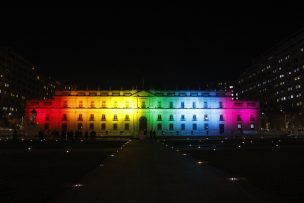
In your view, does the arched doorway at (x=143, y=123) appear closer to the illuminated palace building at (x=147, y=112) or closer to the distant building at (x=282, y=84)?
the illuminated palace building at (x=147, y=112)

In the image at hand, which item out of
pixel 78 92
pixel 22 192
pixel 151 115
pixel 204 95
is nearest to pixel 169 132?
pixel 151 115

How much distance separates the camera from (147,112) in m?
141

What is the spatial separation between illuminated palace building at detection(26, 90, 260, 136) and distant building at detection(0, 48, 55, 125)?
1622 cm

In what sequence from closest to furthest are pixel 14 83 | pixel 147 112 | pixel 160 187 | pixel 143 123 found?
pixel 160 187, pixel 143 123, pixel 147 112, pixel 14 83

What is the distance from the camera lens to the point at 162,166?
78.7 ft

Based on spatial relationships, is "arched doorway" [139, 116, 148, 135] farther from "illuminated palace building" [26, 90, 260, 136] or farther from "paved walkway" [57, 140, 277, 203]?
"paved walkway" [57, 140, 277, 203]

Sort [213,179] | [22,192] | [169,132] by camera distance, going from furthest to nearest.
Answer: [169,132]
[213,179]
[22,192]

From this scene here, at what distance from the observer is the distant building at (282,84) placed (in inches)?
5089

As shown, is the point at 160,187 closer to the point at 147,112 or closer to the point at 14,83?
the point at 147,112

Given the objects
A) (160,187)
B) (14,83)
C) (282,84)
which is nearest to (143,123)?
(14,83)

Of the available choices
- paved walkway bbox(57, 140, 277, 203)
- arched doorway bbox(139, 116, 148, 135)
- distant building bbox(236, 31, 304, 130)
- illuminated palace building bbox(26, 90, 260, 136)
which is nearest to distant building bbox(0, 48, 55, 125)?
illuminated palace building bbox(26, 90, 260, 136)

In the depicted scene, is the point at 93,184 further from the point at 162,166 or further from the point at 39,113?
→ the point at 39,113

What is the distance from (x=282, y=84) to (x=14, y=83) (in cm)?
9862

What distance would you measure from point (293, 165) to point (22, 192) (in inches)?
605
